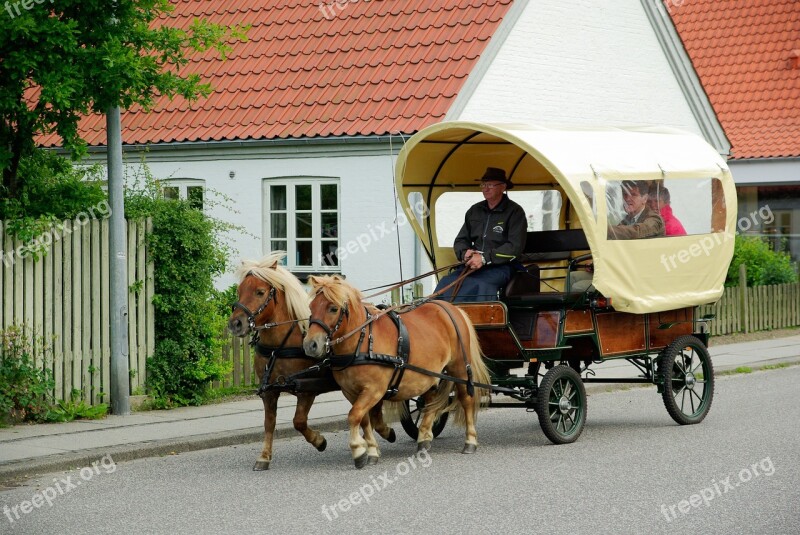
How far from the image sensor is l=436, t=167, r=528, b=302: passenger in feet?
35.8

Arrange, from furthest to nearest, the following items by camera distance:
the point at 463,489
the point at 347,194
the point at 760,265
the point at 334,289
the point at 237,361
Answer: the point at 760,265
the point at 347,194
the point at 237,361
the point at 334,289
the point at 463,489

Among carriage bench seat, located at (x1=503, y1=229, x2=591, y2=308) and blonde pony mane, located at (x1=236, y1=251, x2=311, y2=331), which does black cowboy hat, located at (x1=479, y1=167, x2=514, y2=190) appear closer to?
carriage bench seat, located at (x1=503, y1=229, x2=591, y2=308)

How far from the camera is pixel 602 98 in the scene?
22062 mm

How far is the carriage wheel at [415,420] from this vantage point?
35.4ft

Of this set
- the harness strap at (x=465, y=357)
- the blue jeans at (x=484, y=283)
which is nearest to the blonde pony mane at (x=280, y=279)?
the harness strap at (x=465, y=357)

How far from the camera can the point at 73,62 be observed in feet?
37.9

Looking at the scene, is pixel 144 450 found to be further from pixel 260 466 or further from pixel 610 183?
pixel 610 183

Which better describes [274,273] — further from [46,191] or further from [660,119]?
[660,119]

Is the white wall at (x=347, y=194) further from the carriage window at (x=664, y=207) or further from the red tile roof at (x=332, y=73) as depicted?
the carriage window at (x=664, y=207)

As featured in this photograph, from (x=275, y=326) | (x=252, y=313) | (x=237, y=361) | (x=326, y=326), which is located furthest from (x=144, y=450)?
(x=237, y=361)

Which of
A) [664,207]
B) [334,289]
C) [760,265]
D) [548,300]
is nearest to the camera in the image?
[334,289]

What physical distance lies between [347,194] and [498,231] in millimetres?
7908

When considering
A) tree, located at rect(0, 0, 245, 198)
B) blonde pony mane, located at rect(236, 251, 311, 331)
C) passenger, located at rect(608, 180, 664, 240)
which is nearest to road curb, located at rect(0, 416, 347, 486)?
blonde pony mane, located at rect(236, 251, 311, 331)

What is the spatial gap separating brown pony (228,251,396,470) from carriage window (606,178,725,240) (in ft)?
10.2
